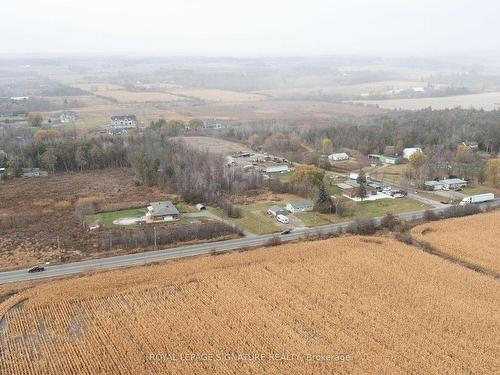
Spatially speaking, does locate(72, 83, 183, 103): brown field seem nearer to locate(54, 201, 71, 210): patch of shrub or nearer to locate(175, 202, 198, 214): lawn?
locate(54, 201, 71, 210): patch of shrub

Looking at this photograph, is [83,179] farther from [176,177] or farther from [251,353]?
[251,353]

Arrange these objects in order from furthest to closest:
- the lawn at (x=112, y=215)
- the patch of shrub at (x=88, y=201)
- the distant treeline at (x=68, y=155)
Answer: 1. the distant treeline at (x=68, y=155)
2. the patch of shrub at (x=88, y=201)
3. the lawn at (x=112, y=215)

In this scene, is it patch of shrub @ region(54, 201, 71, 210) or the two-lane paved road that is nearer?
the two-lane paved road

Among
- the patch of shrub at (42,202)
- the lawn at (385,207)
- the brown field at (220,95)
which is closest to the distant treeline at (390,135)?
the lawn at (385,207)

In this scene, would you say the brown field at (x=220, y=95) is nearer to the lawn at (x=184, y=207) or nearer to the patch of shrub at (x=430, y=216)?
the lawn at (x=184, y=207)

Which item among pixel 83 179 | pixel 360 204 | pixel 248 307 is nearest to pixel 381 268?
pixel 248 307

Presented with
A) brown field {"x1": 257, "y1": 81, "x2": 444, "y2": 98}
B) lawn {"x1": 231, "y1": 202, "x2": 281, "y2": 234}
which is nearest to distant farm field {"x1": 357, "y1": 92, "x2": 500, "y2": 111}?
brown field {"x1": 257, "y1": 81, "x2": 444, "y2": 98}
